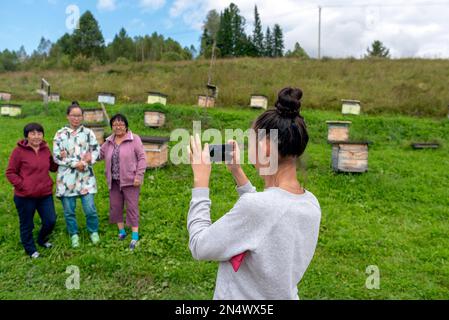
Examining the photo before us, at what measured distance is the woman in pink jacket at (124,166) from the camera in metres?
4.78

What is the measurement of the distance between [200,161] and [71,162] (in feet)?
12.2

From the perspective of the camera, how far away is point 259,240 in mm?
1288

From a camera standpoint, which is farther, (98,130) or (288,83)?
(288,83)

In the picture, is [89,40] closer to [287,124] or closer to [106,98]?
[106,98]

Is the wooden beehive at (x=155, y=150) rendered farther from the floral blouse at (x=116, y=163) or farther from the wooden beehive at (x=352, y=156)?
the wooden beehive at (x=352, y=156)

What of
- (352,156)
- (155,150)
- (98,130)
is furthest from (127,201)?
(352,156)

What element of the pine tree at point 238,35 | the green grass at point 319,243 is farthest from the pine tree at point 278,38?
the green grass at point 319,243

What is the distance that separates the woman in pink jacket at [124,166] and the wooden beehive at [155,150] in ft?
7.57
